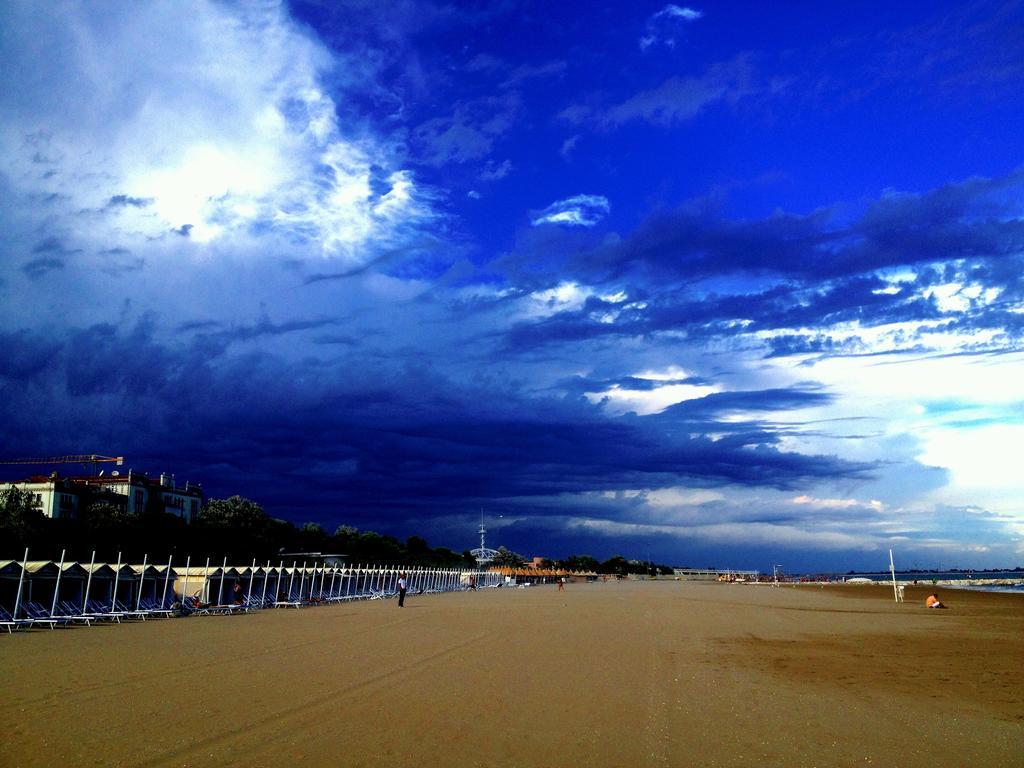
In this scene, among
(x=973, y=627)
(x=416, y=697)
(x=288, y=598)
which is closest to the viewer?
(x=416, y=697)

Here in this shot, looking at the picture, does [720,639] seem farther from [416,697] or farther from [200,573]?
[200,573]

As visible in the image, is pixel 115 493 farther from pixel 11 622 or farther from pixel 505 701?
pixel 505 701

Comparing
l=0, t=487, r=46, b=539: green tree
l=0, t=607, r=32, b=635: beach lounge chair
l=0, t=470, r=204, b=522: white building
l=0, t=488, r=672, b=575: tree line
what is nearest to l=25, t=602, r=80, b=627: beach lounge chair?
l=0, t=607, r=32, b=635: beach lounge chair

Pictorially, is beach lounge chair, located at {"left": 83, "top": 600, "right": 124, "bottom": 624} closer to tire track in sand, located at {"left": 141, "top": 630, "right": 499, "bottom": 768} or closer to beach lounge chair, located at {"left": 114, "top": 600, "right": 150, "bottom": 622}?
beach lounge chair, located at {"left": 114, "top": 600, "right": 150, "bottom": 622}

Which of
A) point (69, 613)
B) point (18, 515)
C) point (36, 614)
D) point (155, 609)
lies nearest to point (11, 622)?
point (36, 614)

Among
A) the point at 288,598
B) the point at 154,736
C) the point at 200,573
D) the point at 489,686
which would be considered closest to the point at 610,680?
the point at 489,686

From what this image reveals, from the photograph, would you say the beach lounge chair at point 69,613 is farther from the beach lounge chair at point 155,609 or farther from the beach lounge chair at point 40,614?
the beach lounge chair at point 155,609

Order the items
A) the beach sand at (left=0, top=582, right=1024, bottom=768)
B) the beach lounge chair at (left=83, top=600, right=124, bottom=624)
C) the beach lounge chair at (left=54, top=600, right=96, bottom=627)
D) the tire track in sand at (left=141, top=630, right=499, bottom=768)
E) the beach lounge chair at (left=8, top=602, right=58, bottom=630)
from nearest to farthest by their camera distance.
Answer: the tire track in sand at (left=141, top=630, right=499, bottom=768) < the beach sand at (left=0, top=582, right=1024, bottom=768) < the beach lounge chair at (left=8, top=602, right=58, bottom=630) < the beach lounge chair at (left=54, top=600, right=96, bottom=627) < the beach lounge chair at (left=83, top=600, right=124, bottom=624)

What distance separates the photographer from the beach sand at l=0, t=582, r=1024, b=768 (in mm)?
8891

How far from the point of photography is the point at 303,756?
848 cm

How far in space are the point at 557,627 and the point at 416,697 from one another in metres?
15.0

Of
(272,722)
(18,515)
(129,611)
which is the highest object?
(18,515)

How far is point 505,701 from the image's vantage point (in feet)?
38.6

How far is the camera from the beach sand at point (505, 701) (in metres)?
8.89
